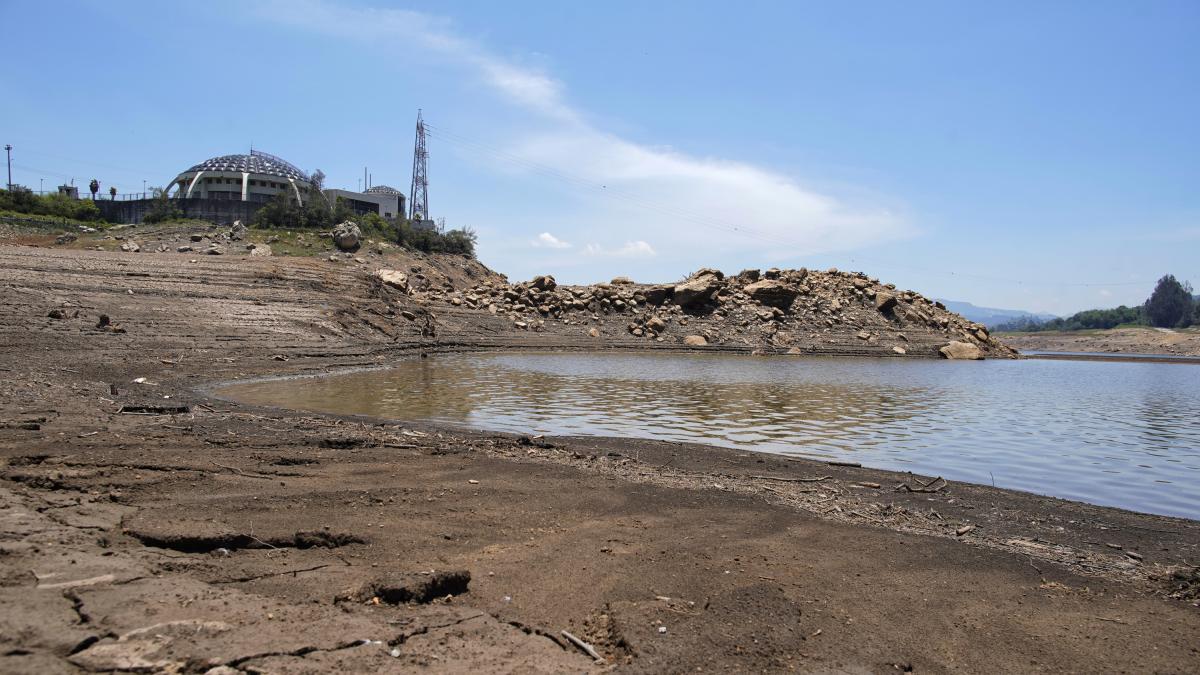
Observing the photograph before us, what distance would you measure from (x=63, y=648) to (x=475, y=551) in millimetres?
2766

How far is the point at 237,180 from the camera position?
73.7 metres

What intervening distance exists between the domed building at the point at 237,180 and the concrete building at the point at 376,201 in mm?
3835

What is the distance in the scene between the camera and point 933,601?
517cm

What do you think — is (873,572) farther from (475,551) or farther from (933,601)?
(475,551)

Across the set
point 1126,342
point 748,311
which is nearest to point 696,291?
point 748,311

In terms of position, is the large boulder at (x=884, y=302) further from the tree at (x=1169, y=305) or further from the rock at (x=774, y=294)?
the tree at (x=1169, y=305)

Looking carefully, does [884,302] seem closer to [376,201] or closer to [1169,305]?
[376,201]

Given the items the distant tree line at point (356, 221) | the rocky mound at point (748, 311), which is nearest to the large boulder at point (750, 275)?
the rocky mound at point (748, 311)

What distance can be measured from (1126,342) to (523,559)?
99182 mm

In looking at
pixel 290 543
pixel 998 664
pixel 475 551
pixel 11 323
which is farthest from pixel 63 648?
pixel 11 323

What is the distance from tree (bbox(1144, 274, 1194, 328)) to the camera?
120 metres

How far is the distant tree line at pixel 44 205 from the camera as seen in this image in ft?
171

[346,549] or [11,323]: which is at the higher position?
[11,323]

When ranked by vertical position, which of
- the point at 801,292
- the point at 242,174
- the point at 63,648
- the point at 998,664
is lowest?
the point at 998,664
